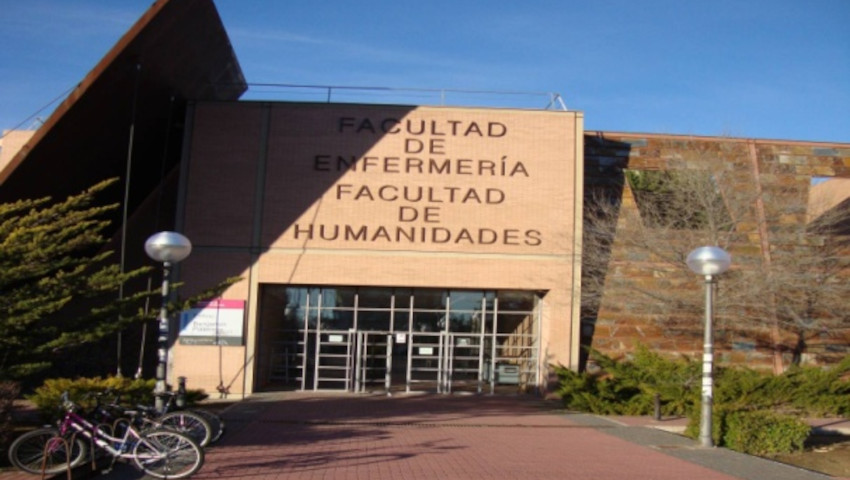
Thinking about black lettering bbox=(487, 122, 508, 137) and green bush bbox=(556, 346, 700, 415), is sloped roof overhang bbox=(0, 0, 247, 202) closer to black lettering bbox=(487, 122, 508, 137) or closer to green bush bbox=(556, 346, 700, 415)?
black lettering bbox=(487, 122, 508, 137)

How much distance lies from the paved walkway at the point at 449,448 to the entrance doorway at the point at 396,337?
512 centimetres

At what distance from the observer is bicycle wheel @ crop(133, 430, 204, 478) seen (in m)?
9.97

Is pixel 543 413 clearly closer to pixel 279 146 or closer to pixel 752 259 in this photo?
pixel 752 259

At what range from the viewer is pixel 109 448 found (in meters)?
10.1

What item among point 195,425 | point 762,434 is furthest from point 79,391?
point 762,434

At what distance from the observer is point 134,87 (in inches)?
886

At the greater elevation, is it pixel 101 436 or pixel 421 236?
pixel 421 236

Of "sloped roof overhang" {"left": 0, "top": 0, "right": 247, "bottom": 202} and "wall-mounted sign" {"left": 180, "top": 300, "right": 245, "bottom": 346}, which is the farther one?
"wall-mounted sign" {"left": 180, "top": 300, "right": 245, "bottom": 346}

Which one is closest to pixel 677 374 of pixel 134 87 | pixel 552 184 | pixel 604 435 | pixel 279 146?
pixel 604 435

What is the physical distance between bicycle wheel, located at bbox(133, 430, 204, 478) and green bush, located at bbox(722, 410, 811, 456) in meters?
9.46

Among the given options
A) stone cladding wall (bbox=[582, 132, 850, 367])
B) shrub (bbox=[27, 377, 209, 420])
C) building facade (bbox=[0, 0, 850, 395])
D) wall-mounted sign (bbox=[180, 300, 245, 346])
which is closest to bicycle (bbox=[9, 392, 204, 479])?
shrub (bbox=[27, 377, 209, 420])

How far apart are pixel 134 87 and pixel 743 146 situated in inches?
718

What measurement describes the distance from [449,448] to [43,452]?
6.56 m

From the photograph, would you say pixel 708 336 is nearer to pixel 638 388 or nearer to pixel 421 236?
pixel 638 388
